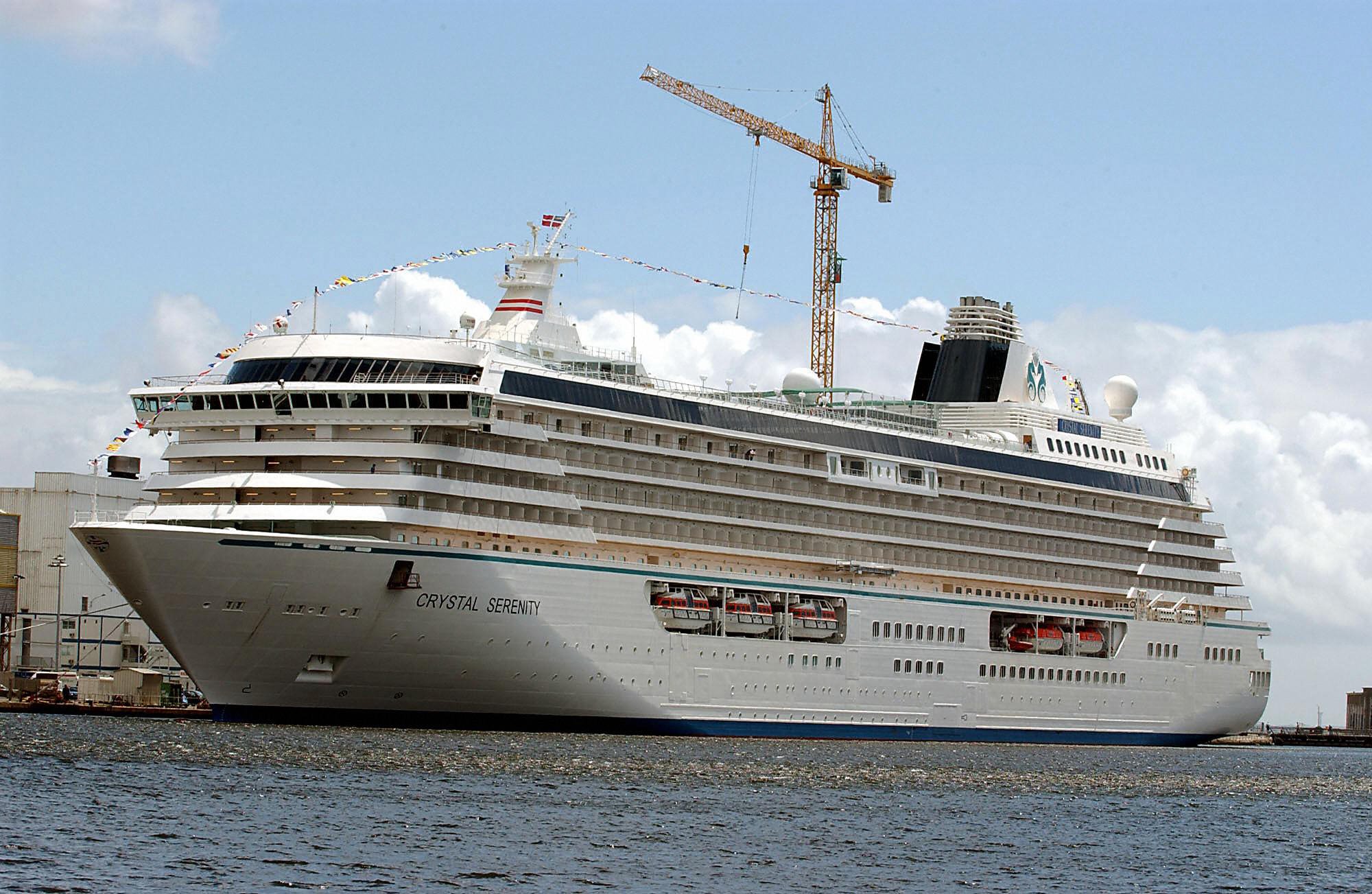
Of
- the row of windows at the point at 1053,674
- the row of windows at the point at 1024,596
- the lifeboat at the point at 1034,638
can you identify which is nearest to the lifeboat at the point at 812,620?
the row of windows at the point at 1024,596

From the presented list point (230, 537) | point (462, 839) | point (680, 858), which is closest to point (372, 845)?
point (462, 839)

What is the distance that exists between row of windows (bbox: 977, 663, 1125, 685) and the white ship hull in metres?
3.21

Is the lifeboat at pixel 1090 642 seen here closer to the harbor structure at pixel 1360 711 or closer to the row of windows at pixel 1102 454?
the row of windows at pixel 1102 454

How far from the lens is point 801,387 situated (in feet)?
249

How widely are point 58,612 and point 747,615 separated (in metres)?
42.9

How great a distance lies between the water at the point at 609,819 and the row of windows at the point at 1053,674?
35.9 feet

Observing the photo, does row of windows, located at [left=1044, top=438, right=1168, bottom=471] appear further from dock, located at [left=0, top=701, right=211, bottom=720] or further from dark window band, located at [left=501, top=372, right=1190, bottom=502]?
dock, located at [left=0, top=701, right=211, bottom=720]

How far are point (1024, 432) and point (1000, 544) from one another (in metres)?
5.48

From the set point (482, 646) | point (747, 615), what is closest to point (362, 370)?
point (482, 646)

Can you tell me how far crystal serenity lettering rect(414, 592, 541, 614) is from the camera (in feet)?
186

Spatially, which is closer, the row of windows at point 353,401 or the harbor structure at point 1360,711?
the row of windows at point 353,401

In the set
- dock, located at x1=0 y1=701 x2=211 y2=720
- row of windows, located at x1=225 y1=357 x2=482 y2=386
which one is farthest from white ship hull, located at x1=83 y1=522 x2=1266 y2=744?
dock, located at x1=0 y1=701 x2=211 y2=720

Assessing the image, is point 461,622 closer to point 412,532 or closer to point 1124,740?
point 412,532

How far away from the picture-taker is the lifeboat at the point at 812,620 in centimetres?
6819
